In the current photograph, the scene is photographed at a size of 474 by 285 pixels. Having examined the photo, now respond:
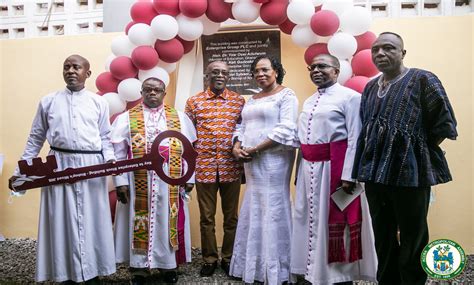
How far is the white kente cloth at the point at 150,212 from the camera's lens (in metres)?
3.20

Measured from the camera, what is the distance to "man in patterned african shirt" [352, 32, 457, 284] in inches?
90.0

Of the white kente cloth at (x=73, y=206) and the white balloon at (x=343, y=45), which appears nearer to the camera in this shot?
the white kente cloth at (x=73, y=206)

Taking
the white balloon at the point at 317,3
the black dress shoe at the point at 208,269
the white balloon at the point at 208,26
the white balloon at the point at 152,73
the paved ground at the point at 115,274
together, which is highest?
the white balloon at the point at 317,3

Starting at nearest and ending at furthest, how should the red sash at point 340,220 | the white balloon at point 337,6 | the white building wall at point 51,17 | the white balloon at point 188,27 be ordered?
the red sash at point 340,220 < the white balloon at point 337,6 < the white balloon at point 188,27 < the white building wall at point 51,17

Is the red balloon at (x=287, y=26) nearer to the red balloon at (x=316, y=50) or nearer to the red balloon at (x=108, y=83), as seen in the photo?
the red balloon at (x=316, y=50)

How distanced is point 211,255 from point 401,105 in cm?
196

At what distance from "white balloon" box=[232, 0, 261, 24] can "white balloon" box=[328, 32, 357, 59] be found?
0.69m

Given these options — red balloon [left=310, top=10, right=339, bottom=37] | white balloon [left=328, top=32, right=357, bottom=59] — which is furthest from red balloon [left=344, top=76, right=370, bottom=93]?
red balloon [left=310, top=10, right=339, bottom=37]

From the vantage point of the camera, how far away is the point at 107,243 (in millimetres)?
3068

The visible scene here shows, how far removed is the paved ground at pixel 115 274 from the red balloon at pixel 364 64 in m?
1.61

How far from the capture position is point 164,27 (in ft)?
11.9

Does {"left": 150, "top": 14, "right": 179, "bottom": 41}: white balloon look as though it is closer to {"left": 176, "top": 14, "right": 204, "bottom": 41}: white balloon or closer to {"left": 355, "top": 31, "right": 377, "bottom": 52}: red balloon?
{"left": 176, "top": 14, "right": 204, "bottom": 41}: white balloon

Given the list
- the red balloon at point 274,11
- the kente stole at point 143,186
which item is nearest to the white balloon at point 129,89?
the kente stole at point 143,186

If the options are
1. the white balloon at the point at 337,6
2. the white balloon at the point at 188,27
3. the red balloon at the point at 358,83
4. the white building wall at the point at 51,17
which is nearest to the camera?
the red balloon at the point at 358,83
